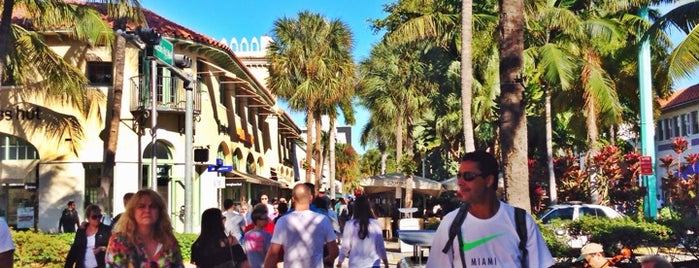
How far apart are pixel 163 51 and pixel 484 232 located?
1142cm

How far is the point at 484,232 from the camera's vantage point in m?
3.88

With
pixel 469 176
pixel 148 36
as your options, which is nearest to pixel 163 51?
pixel 148 36

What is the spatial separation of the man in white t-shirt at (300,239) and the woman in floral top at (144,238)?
1.82 metres

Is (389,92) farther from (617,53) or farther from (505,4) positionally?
(505,4)

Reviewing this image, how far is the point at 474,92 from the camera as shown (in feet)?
104

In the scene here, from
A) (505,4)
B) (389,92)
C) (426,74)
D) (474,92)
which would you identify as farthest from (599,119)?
(505,4)

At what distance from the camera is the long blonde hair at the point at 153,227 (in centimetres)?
480

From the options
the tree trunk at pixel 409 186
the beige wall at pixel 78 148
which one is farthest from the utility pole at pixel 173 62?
the tree trunk at pixel 409 186

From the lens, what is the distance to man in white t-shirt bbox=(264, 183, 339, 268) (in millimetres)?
6727

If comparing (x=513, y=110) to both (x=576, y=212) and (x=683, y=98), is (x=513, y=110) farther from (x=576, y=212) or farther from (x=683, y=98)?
(x=683, y=98)

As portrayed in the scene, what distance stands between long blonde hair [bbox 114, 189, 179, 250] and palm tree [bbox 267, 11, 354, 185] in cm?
2785

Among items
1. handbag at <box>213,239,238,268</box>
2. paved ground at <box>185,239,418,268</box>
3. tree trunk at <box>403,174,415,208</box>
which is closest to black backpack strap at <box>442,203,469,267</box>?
handbag at <box>213,239,238,268</box>

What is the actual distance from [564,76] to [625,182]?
299 inches

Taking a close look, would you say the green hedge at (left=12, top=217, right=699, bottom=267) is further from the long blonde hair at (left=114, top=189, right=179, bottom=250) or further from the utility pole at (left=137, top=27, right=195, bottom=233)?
the long blonde hair at (left=114, top=189, right=179, bottom=250)
